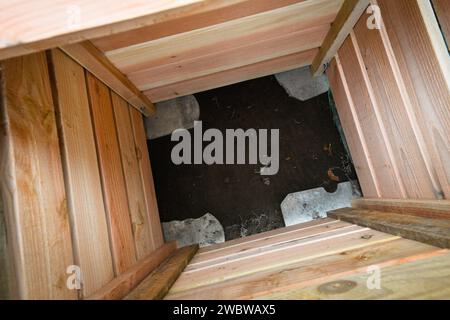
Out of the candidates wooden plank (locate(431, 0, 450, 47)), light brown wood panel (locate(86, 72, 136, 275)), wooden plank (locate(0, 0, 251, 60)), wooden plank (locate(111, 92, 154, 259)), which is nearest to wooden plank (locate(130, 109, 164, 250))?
wooden plank (locate(111, 92, 154, 259))

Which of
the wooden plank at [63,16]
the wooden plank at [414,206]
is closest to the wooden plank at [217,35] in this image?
the wooden plank at [63,16]

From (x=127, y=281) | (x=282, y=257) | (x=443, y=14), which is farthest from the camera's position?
(x=282, y=257)

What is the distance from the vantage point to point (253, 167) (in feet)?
8.28

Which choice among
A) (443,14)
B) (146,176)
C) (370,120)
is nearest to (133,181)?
(146,176)

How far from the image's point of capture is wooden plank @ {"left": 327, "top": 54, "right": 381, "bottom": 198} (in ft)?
6.70

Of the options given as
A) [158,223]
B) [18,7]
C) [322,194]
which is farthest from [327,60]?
[18,7]

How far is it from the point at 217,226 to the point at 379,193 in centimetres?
119

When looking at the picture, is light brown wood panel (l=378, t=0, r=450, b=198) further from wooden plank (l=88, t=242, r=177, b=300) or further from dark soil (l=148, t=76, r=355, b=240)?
wooden plank (l=88, t=242, r=177, b=300)

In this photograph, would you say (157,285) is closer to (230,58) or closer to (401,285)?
(401,285)

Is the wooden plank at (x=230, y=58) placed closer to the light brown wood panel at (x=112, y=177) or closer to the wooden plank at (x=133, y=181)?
the wooden plank at (x=133, y=181)

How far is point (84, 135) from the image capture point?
1395 millimetres

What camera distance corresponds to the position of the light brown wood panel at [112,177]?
146 cm

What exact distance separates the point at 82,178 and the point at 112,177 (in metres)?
0.34

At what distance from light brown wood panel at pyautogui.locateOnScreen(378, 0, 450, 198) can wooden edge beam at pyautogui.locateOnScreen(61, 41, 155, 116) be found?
1362 mm
